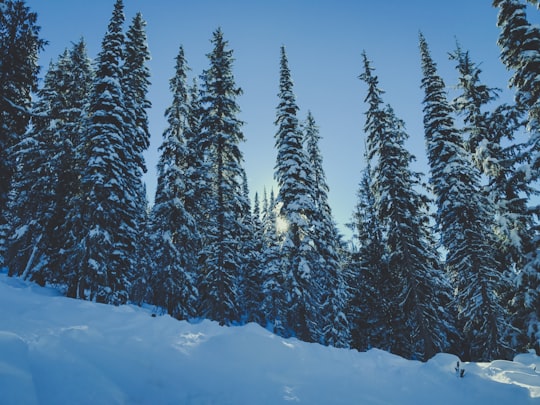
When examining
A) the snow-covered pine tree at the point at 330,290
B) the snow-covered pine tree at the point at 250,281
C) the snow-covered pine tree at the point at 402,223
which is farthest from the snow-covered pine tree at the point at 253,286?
the snow-covered pine tree at the point at 402,223

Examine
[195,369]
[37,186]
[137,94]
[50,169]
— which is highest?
[137,94]

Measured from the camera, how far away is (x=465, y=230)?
19281 mm

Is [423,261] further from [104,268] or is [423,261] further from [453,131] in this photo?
[104,268]

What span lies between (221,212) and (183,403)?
15445mm

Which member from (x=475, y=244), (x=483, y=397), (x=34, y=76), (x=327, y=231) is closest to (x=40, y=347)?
(x=483, y=397)

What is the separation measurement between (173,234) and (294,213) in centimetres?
841

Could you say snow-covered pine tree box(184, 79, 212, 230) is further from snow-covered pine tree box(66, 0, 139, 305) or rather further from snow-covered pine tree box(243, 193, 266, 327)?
snow-covered pine tree box(243, 193, 266, 327)

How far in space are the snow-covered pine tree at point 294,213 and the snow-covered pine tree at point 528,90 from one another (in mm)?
11587

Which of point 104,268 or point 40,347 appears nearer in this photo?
point 40,347

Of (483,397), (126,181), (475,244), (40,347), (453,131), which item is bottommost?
(483,397)

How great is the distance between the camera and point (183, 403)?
5.59 m

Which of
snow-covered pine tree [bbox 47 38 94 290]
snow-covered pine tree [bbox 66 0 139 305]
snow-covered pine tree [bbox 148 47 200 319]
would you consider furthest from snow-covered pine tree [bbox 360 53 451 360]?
snow-covered pine tree [bbox 47 38 94 290]

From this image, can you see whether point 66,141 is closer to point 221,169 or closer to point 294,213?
point 221,169

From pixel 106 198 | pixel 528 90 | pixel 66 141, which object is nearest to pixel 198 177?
pixel 106 198
